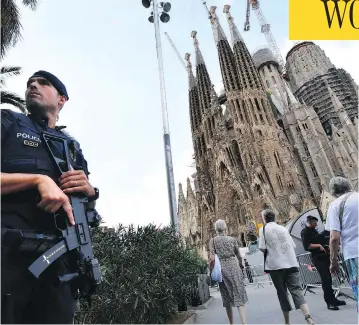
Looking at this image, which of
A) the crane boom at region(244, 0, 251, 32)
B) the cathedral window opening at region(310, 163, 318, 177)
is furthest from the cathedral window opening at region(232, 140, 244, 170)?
the crane boom at region(244, 0, 251, 32)

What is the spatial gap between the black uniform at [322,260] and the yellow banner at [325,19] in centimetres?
393

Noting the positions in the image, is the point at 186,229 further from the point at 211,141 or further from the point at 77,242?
the point at 77,242

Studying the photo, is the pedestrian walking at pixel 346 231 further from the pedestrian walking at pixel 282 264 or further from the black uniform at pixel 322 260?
the black uniform at pixel 322 260

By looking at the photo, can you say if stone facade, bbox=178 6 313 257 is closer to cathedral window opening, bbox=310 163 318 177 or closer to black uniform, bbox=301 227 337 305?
cathedral window opening, bbox=310 163 318 177

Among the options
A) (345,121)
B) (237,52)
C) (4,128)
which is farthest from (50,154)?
(237,52)

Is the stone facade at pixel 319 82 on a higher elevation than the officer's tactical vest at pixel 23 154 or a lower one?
higher

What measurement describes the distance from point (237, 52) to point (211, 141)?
1230 cm

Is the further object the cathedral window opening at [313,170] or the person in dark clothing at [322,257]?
the cathedral window opening at [313,170]

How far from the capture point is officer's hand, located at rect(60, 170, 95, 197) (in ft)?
5.11

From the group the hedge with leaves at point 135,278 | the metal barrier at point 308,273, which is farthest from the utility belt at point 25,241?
the metal barrier at point 308,273

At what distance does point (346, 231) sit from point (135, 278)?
3.49m

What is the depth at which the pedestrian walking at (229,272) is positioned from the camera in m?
4.80

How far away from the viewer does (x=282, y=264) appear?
4512mm

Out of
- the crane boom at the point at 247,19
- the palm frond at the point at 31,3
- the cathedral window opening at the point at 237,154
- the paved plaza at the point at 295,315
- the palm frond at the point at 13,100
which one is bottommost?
the paved plaza at the point at 295,315
